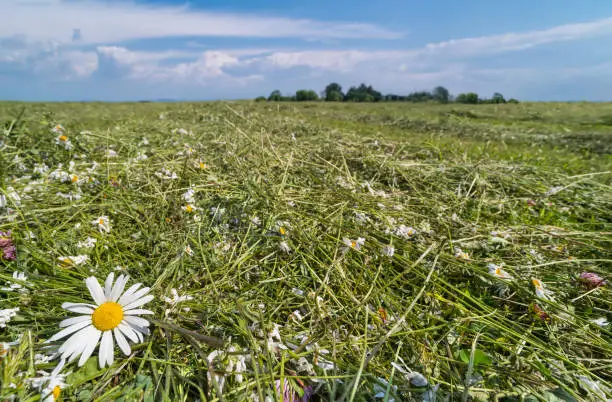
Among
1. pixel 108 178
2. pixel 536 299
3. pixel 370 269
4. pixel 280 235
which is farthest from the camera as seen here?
pixel 108 178

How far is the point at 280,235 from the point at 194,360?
789 millimetres

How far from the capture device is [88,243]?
156 cm

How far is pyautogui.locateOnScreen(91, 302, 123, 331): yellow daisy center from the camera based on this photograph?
103cm

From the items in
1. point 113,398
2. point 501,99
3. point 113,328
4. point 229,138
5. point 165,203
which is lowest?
point 113,398

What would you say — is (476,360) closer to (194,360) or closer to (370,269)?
(370,269)

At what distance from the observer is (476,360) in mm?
1093

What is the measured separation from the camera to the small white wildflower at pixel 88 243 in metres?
1.52

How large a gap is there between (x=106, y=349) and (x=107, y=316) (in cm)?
11

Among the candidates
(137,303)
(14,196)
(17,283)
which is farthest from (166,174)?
(137,303)

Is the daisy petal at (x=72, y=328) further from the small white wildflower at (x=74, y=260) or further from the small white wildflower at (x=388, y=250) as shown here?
the small white wildflower at (x=388, y=250)

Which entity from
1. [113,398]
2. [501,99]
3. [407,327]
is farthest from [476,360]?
[501,99]

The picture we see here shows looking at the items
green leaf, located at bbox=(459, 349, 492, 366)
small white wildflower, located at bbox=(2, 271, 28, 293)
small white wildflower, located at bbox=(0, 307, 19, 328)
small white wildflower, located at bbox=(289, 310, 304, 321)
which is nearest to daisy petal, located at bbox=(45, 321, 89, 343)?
small white wildflower, located at bbox=(0, 307, 19, 328)

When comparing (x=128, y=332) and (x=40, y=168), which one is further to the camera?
(x=40, y=168)

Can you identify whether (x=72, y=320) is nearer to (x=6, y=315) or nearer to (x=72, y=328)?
(x=72, y=328)
